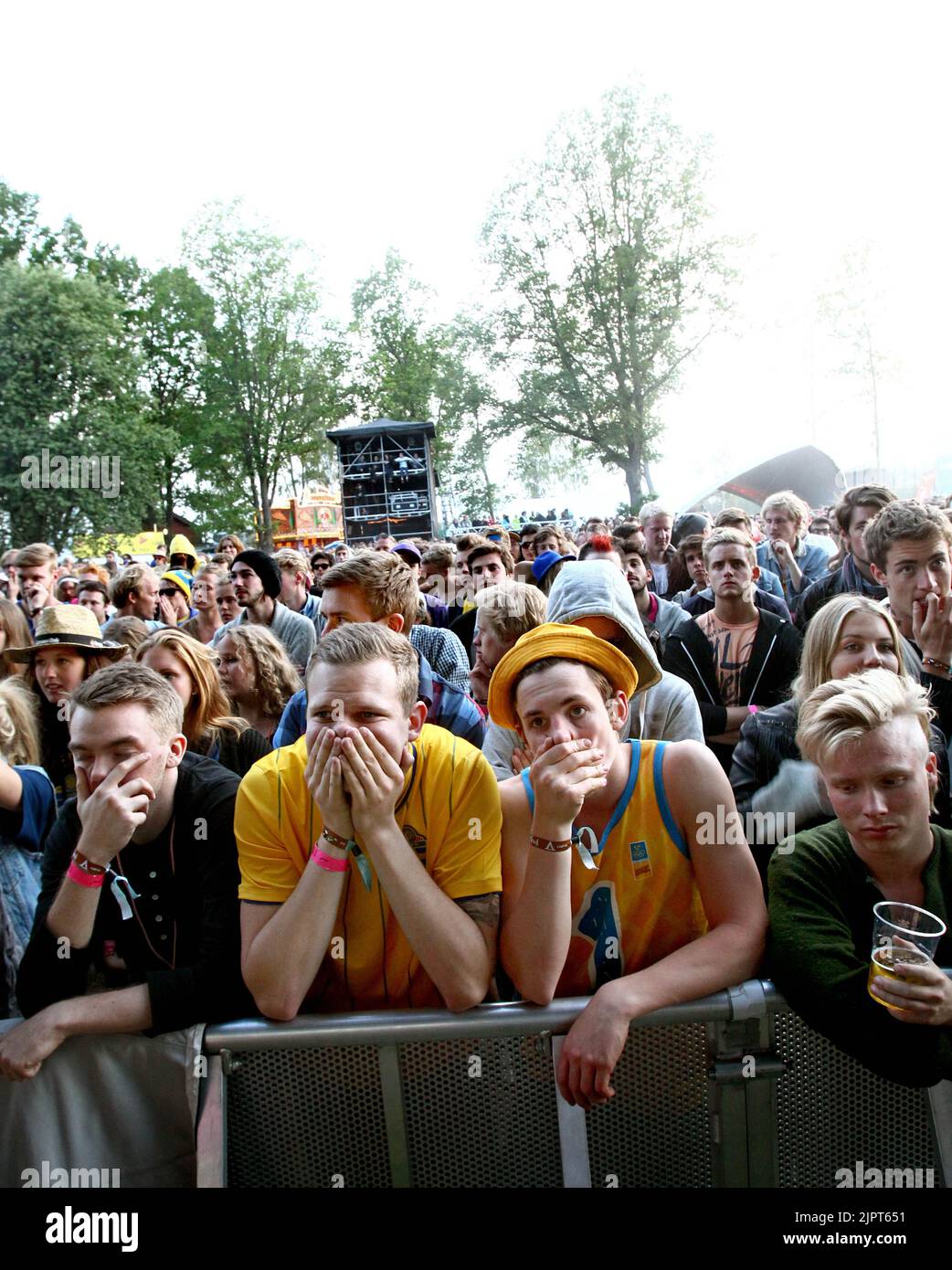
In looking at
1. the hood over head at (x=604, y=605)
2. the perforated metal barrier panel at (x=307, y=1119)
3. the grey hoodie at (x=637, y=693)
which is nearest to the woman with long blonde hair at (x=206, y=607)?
the grey hoodie at (x=637, y=693)

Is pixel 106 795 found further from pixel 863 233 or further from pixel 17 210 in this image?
pixel 17 210

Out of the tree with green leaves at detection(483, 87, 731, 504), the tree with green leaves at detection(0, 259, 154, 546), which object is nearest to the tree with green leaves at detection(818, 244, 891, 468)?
the tree with green leaves at detection(483, 87, 731, 504)

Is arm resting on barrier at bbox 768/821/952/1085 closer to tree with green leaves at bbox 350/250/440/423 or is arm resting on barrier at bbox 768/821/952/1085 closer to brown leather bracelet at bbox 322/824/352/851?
brown leather bracelet at bbox 322/824/352/851

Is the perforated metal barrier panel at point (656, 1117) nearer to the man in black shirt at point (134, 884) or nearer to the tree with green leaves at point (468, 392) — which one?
the man in black shirt at point (134, 884)

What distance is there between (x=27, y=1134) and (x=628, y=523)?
264 inches

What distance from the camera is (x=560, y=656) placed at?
211cm

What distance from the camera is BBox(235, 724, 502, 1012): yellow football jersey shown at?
77.5 inches

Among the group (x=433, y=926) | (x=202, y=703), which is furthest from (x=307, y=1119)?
(x=202, y=703)

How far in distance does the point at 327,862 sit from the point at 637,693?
5.22 ft

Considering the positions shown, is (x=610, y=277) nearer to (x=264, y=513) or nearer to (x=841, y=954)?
(x=264, y=513)

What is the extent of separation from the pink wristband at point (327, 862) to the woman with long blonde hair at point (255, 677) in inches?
93.4

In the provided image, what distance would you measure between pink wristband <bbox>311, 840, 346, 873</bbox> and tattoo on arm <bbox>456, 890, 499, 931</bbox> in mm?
277

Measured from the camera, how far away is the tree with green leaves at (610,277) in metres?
32.8

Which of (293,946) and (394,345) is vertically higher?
(394,345)
